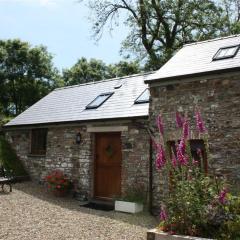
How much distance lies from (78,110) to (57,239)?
23.6ft

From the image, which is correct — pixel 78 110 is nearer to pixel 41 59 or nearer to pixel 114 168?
pixel 114 168

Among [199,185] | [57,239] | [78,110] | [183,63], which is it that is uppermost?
[183,63]

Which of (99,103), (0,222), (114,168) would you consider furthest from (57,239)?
Answer: (99,103)

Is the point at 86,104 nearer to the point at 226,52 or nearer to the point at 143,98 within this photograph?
the point at 143,98

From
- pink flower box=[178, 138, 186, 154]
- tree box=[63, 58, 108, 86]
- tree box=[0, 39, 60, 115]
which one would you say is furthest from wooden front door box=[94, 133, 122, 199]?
tree box=[63, 58, 108, 86]

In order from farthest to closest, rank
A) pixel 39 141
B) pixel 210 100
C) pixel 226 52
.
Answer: pixel 39 141 < pixel 226 52 < pixel 210 100

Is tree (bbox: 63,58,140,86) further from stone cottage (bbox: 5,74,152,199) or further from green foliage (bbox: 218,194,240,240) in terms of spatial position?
green foliage (bbox: 218,194,240,240)

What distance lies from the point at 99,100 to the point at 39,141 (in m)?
3.29

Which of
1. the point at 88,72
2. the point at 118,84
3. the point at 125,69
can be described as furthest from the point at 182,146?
the point at 88,72

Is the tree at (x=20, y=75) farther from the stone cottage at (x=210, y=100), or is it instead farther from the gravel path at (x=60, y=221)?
the stone cottage at (x=210, y=100)

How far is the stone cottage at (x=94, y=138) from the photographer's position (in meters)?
11.2

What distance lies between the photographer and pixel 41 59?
106ft

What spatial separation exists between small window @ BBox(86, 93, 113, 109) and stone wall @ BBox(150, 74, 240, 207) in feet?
13.1

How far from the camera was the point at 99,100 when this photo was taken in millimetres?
14000
